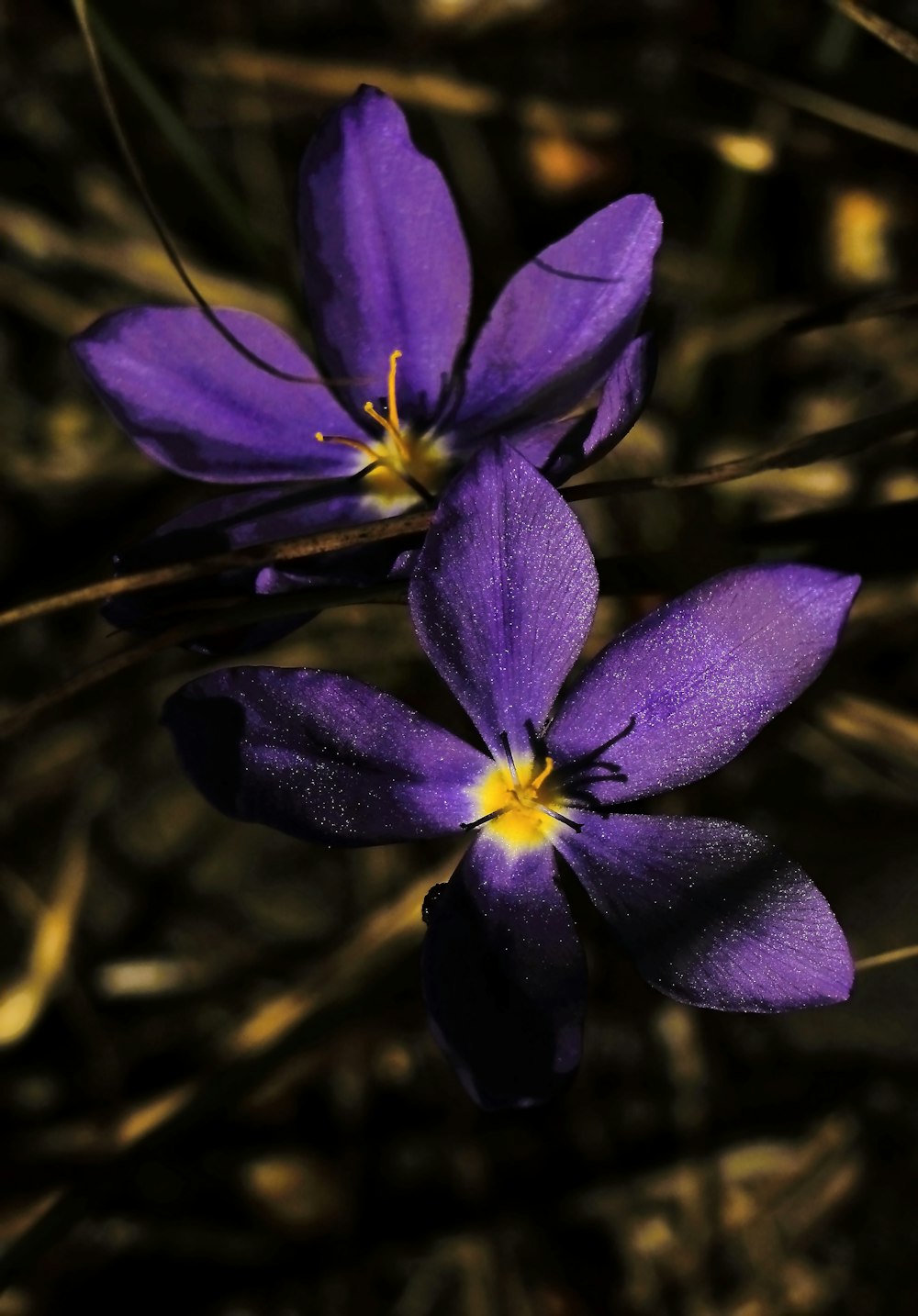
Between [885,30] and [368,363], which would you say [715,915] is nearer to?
[368,363]

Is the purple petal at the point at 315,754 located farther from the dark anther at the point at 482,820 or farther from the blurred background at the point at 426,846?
the blurred background at the point at 426,846

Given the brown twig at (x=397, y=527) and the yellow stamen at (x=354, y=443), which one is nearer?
the brown twig at (x=397, y=527)

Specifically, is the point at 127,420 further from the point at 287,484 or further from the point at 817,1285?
the point at 817,1285

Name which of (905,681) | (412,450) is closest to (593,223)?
(412,450)

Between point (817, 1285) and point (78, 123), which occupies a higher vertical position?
point (78, 123)

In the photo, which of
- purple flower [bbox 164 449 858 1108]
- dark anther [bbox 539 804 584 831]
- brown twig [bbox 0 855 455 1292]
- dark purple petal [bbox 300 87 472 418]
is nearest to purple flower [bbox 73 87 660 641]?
dark purple petal [bbox 300 87 472 418]

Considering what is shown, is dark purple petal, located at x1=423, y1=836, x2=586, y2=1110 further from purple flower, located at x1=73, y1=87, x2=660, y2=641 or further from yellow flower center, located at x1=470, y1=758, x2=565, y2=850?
purple flower, located at x1=73, y1=87, x2=660, y2=641

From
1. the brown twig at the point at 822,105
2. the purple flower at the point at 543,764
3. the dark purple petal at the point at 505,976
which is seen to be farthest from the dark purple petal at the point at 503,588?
the brown twig at the point at 822,105
